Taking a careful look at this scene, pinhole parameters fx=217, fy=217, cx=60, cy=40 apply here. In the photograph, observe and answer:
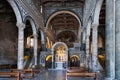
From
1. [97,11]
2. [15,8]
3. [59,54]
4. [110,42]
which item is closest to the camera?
[110,42]

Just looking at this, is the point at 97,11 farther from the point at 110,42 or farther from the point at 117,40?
the point at 117,40

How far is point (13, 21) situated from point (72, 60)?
14160 mm

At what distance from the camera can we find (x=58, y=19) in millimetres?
48406

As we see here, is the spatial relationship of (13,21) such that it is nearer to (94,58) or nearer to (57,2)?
(57,2)

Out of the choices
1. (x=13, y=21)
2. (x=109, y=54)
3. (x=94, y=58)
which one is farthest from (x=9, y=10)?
(x=109, y=54)

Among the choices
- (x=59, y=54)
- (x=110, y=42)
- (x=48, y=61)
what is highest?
(x=110, y=42)

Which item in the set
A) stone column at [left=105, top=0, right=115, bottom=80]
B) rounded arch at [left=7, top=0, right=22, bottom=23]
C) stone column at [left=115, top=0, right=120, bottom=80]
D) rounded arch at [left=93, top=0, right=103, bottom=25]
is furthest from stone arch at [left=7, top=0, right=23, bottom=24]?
stone column at [left=115, top=0, right=120, bottom=80]

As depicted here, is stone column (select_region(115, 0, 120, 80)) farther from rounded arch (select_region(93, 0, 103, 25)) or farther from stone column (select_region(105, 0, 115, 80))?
rounded arch (select_region(93, 0, 103, 25))

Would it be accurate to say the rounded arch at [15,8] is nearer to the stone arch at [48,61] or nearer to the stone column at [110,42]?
the stone column at [110,42]

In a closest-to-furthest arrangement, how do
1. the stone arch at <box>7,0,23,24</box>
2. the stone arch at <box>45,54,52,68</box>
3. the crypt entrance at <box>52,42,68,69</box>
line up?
the stone arch at <box>7,0,23,24</box> < the stone arch at <box>45,54,52,68</box> < the crypt entrance at <box>52,42,68,69</box>

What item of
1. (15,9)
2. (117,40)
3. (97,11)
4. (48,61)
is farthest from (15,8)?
(48,61)

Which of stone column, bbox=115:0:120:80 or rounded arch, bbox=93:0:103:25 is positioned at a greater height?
rounded arch, bbox=93:0:103:25

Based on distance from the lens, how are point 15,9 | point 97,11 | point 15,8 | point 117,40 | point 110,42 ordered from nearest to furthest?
1. point 117,40
2. point 110,42
3. point 97,11
4. point 15,8
5. point 15,9

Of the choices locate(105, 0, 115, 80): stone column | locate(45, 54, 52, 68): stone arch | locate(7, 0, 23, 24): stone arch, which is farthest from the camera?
locate(45, 54, 52, 68): stone arch
